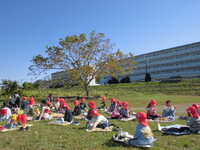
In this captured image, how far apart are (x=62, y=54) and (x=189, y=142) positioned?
19.7 meters

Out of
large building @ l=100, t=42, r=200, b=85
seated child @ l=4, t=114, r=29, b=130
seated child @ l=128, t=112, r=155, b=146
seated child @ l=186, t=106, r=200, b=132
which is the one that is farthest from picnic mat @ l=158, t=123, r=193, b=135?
large building @ l=100, t=42, r=200, b=85

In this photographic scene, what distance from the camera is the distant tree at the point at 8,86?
23.4 meters

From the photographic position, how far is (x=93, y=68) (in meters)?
25.0

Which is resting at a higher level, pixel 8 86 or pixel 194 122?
pixel 8 86

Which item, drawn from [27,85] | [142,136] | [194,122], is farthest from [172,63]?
[142,136]

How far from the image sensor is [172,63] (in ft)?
201

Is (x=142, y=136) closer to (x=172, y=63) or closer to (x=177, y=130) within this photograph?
(x=177, y=130)

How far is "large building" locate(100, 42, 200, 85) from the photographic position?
5441 cm

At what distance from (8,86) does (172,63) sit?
5091cm

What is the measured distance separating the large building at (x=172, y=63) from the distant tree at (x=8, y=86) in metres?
46.7

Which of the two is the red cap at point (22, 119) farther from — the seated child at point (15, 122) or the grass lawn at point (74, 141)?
the grass lawn at point (74, 141)

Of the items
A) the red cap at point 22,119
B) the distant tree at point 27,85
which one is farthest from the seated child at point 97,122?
the distant tree at point 27,85

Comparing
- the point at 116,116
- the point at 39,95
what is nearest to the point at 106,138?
the point at 116,116

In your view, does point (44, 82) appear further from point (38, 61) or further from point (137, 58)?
point (137, 58)
